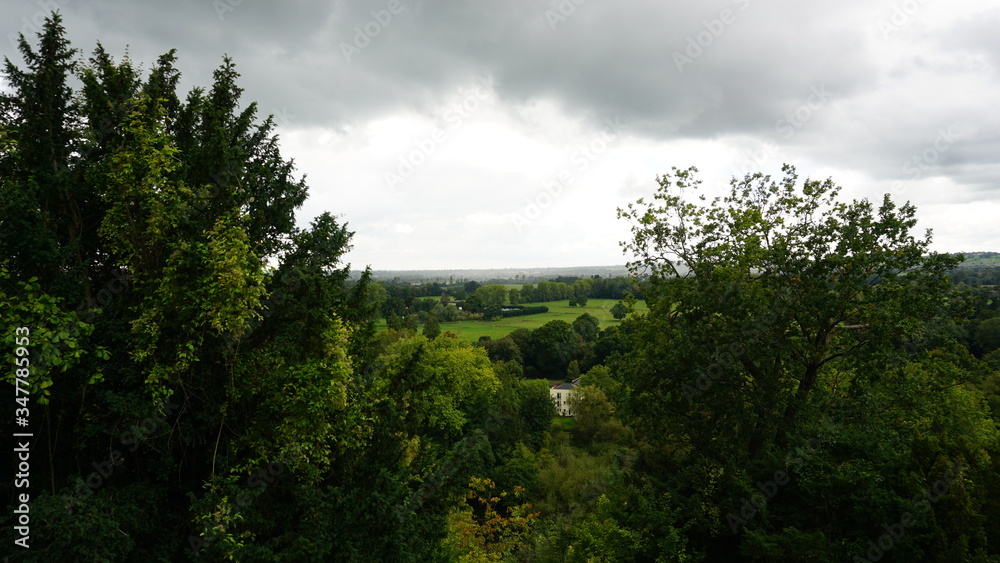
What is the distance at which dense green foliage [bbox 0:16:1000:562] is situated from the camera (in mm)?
7238

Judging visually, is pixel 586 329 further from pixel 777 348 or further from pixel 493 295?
pixel 777 348

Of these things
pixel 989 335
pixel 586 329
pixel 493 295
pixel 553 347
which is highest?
pixel 493 295

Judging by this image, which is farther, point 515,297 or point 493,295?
point 515,297

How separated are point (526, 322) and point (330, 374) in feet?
256

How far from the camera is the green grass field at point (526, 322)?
74.2 metres

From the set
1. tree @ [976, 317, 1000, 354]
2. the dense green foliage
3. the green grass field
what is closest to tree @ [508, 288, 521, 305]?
the green grass field

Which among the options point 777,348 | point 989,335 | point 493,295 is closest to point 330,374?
point 777,348

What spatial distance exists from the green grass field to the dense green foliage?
56.6 meters

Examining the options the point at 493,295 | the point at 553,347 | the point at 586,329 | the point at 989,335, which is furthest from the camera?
the point at 493,295

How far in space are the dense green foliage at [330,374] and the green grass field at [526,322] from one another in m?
56.6

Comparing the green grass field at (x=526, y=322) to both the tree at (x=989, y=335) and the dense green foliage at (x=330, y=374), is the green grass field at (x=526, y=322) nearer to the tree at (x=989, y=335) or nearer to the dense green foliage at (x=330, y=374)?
the tree at (x=989, y=335)

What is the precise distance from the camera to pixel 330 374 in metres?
8.23

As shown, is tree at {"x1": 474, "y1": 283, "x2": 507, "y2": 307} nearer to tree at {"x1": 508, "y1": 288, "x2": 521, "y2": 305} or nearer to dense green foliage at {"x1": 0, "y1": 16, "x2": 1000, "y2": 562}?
tree at {"x1": 508, "y1": 288, "x2": 521, "y2": 305}

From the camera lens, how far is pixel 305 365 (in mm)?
8047
